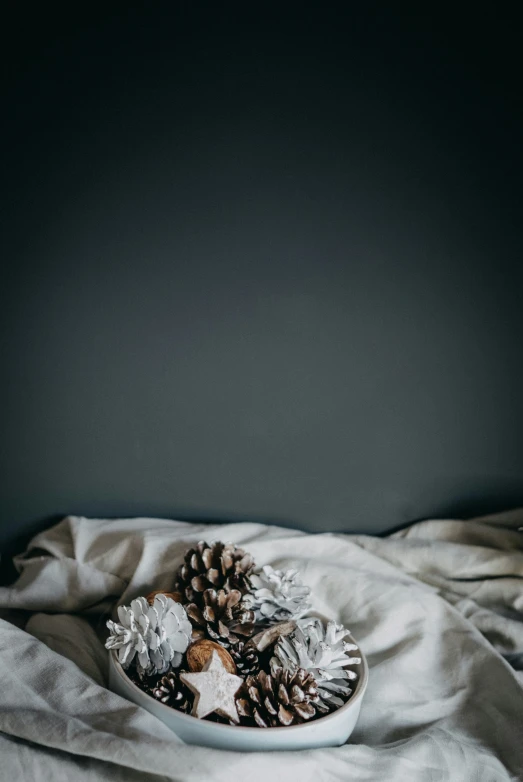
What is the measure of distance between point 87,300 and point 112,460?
0.75ft

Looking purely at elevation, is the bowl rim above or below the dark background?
below

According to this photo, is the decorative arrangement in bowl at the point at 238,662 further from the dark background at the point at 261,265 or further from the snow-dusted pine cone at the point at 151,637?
the dark background at the point at 261,265

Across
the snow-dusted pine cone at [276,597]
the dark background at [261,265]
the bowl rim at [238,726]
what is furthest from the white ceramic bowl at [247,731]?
the dark background at [261,265]

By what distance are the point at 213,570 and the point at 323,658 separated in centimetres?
16

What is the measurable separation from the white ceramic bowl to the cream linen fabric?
0.01 m

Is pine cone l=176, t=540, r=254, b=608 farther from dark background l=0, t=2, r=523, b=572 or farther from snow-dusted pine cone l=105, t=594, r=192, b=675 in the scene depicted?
dark background l=0, t=2, r=523, b=572

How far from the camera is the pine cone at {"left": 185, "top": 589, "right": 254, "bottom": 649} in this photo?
663 millimetres

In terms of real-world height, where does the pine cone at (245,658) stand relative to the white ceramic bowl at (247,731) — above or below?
above

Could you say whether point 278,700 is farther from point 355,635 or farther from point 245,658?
point 355,635

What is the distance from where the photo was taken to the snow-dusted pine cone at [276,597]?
0.70 meters

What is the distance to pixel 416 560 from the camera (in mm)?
904

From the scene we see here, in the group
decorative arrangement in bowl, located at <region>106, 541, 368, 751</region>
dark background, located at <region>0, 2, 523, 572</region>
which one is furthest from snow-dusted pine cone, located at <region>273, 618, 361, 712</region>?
dark background, located at <region>0, 2, 523, 572</region>

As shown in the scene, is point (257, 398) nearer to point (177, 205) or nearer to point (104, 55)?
point (177, 205)

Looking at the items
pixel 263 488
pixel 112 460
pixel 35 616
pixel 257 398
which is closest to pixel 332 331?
pixel 257 398
